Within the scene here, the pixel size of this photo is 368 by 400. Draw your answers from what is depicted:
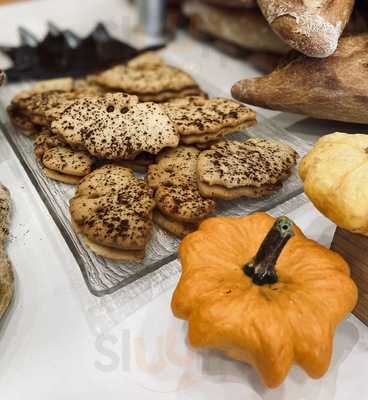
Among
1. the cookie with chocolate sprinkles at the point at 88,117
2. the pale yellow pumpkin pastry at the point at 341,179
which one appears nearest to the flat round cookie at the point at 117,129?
the cookie with chocolate sprinkles at the point at 88,117

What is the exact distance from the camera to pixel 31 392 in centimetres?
63

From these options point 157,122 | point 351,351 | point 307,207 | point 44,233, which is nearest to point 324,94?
point 307,207

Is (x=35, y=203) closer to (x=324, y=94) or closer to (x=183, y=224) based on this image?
(x=183, y=224)

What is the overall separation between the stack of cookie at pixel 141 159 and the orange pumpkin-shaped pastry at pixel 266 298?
5.9 inches

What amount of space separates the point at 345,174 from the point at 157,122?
17.4 inches

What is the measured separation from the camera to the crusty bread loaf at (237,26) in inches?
54.5

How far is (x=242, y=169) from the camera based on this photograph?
2.92 ft

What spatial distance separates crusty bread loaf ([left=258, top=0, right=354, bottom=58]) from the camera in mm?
981

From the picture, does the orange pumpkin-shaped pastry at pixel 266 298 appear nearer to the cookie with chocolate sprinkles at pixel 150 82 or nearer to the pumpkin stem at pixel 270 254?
the pumpkin stem at pixel 270 254

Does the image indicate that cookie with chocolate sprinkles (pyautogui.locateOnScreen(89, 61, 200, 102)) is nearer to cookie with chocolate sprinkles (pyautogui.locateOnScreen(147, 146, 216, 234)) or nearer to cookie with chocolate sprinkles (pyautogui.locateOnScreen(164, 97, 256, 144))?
cookie with chocolate sprinkles (pyautogui.locateOnScreen(164, 97, 256, 144))

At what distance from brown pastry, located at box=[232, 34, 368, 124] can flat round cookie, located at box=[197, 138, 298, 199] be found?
16 centimetres

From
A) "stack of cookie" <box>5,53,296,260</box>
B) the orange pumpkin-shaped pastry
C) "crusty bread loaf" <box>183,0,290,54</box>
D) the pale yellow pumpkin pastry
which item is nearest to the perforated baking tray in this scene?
"stack of cookie" <box>5,53,296,260</box>

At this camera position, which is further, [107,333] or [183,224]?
[183,224]

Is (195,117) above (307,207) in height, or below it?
above
